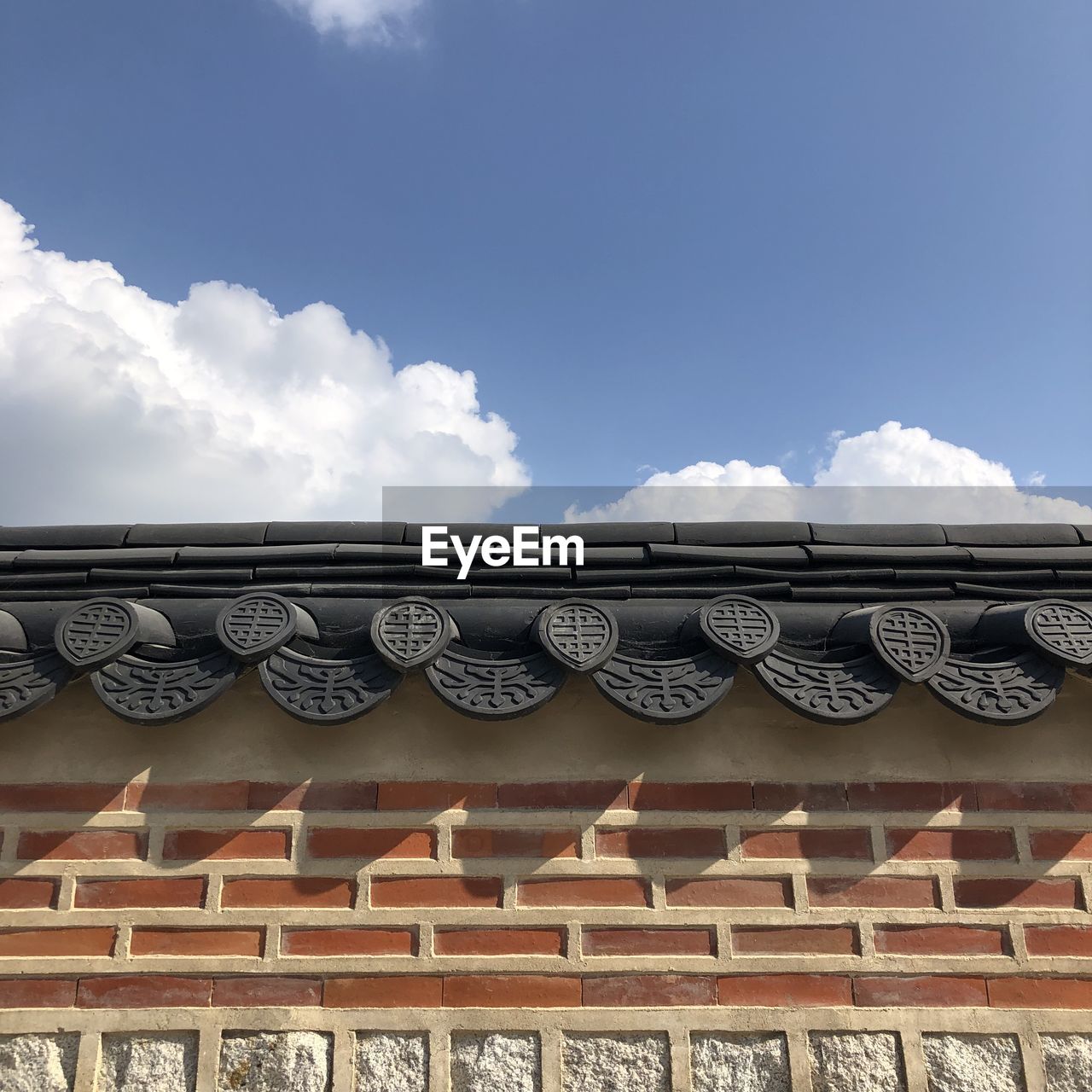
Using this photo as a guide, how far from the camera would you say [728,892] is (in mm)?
2145

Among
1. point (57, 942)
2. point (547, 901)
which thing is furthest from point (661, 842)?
point (57, 942)

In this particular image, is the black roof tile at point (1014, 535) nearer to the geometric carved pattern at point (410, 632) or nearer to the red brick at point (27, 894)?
the geometric carved pattern at point (410, 632)

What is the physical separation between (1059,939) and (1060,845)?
0.81 feet

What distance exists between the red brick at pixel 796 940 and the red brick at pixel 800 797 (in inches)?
12.2

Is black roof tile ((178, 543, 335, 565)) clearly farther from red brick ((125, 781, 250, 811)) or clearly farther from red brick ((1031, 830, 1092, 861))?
red brick ((1031, 830, 1092, 861))

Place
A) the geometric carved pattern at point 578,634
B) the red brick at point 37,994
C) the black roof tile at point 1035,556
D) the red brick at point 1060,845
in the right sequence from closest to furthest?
the geometric carved pattern at point 578,634
the red brick at point 37,994
the red brick at point 1060,845
the black roof tile at point 1035,556

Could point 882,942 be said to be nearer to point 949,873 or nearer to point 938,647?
point 949,873

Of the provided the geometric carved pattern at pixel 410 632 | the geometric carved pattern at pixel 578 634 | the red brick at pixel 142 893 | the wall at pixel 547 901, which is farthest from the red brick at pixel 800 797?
the red brick at pixel 142 893

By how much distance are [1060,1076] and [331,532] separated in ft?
8.64

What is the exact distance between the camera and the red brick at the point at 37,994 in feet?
6.86

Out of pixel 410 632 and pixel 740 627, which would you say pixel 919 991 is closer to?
pixel 740 627

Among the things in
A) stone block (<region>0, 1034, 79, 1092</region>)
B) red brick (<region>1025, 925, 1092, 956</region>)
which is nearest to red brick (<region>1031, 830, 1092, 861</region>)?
red brick (<region>1025, 925, 1092, 956</region>)

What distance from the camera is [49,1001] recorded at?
6.86 feet

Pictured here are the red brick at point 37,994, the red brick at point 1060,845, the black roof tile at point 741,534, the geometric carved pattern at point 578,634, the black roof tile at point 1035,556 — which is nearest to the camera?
the geometric carved pattern at point 578,634
